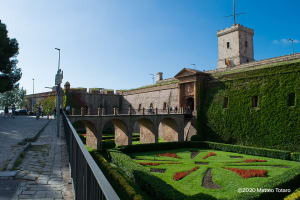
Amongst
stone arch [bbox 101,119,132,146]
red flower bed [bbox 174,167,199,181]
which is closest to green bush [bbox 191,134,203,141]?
stone arch [bbox 101,119,132,146]

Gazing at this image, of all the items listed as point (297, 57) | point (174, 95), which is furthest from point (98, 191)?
point (174, 95)

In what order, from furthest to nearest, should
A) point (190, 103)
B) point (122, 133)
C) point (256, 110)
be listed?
point (190, 103) → point (122, 133) → point (256, 110)

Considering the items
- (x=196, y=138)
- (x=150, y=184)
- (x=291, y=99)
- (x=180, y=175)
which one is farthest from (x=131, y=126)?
(x=291, y=99)

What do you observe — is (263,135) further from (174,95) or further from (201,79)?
(174,95)

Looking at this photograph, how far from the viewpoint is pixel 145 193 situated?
1150cm

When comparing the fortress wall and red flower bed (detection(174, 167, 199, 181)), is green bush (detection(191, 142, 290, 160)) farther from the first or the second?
the fortress wall

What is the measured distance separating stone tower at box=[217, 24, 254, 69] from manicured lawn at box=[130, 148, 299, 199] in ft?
71.8

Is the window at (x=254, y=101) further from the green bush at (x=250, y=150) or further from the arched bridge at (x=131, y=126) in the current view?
the arched bridge at (x=131, y=126)

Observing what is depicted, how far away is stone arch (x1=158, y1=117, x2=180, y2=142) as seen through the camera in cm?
2994

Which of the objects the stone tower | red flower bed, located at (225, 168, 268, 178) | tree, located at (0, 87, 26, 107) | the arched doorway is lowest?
red flower bed, located at (225, 168, 268, 178)

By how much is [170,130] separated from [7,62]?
73.1ft

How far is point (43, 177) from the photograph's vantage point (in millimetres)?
4473

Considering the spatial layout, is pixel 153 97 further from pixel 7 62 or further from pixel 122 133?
pixel 7 62

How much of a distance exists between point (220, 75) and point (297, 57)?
27.6 feet
